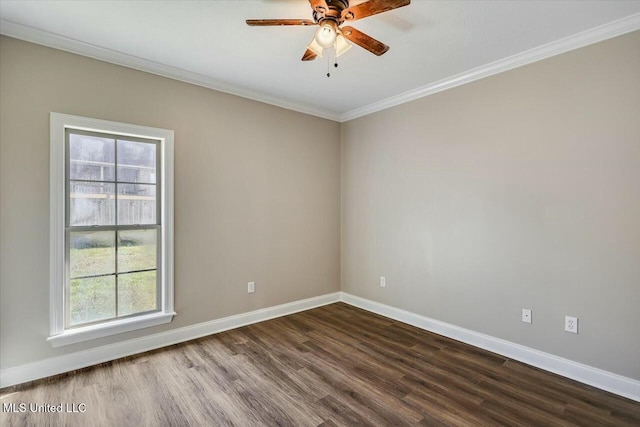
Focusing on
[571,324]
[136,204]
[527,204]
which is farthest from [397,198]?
[136,204]

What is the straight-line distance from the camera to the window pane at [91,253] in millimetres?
2580

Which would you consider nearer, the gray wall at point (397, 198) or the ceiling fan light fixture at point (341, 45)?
the ceiling fan light fixture at point (341, 45)

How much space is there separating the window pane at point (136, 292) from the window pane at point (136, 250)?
0.07 meters

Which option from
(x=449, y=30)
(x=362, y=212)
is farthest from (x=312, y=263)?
(x=449, y=30)

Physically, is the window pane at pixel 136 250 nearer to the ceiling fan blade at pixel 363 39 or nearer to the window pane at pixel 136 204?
the window pane at pixel 136 204

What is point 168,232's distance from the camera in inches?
117

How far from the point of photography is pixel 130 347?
110 inches

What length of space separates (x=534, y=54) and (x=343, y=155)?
7.94ft

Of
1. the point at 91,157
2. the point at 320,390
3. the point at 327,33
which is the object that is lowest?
the point at 320,390

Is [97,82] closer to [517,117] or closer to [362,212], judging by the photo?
[362,212]

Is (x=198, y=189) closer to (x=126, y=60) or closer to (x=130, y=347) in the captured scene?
(x=126, y=60)

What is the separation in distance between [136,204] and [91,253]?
0.55 m

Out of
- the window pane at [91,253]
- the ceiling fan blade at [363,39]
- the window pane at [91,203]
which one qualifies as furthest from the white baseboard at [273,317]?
the ceiling fan blade at [363,39]

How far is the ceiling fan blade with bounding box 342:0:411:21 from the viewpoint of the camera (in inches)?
66.1
